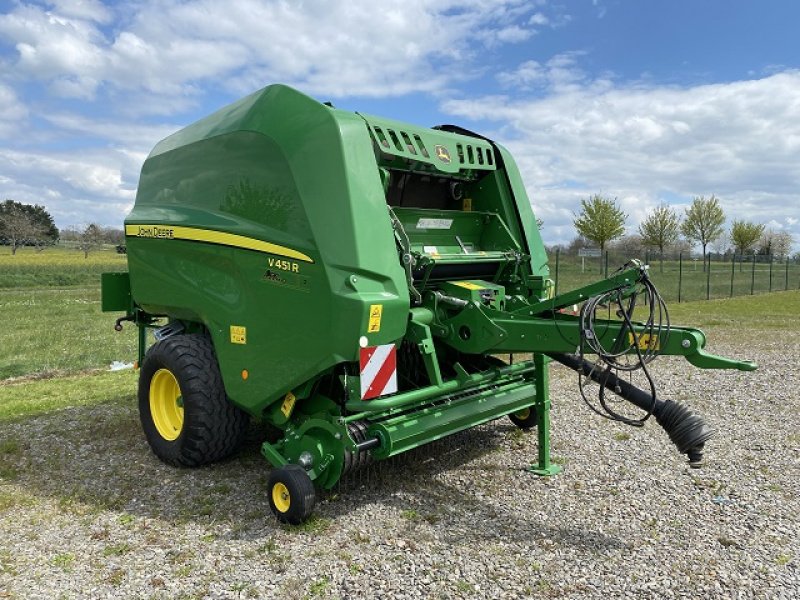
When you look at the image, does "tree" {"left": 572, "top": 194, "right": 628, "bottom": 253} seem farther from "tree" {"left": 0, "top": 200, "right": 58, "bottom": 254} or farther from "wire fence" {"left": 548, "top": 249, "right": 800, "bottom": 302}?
"tree" {"left": 0, "top": 200, "right": 58, "bottom": 254}

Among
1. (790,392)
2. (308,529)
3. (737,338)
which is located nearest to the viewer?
(308,529)

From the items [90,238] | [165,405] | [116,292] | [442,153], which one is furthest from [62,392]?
[90,238]

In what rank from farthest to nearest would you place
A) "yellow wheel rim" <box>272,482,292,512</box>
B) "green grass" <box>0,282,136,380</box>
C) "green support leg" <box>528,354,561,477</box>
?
"green grass" <box>0,282,136,380</box>
"green support leg" <box>528,354,561,477</box>
"yellow wheel rim" <box>272,482,292,512</box>

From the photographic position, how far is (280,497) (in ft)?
12.4

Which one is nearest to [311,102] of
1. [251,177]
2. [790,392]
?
[251,177]

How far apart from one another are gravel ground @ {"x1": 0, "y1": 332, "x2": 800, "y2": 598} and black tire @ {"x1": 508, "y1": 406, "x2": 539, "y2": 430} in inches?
3.4

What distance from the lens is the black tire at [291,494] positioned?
3633mm

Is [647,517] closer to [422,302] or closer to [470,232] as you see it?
[422,302]

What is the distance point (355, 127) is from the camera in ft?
12.5

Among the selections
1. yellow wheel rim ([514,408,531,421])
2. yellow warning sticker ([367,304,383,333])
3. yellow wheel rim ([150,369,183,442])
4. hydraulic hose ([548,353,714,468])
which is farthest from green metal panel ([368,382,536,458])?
yellow wheel rim ([150,369,183,442])

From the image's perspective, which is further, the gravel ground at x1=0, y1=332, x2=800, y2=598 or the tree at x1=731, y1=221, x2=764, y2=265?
the tree at x1=731, y1=221, x2=764, y2=265

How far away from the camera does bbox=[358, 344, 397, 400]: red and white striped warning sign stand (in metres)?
3.69

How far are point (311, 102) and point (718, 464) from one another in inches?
150

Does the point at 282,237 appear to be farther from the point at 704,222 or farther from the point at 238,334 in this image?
the point at 704,222
